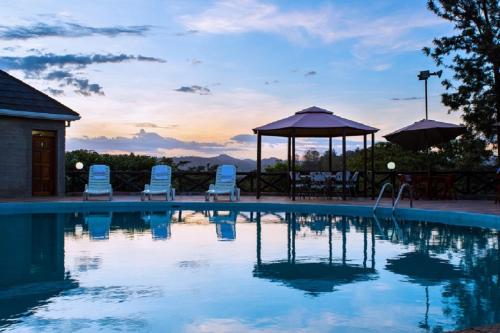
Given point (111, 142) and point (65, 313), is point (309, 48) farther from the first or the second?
point (65, 313)

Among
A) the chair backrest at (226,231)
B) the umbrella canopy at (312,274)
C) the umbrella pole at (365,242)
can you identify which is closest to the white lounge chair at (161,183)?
the chair backrest at (226,231)

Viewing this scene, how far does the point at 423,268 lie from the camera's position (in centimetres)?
627

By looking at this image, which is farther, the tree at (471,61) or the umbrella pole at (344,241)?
the tree at (471,61)

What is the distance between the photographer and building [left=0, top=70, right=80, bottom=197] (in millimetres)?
14984

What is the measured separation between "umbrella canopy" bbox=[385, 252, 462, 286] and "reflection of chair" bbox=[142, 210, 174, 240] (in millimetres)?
3682

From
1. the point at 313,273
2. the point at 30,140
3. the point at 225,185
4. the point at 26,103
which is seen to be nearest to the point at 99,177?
the point at 30,140

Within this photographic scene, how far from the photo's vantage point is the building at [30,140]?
15.0 m

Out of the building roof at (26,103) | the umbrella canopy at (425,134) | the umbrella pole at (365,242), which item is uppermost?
the building roof at (26,103)

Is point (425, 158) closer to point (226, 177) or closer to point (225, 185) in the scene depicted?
point (226, 177)

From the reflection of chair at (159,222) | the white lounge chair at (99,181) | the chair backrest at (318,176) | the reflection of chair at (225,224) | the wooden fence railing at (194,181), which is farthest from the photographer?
the wooden fence railing at (194,181)

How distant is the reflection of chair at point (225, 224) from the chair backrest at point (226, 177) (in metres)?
1.81

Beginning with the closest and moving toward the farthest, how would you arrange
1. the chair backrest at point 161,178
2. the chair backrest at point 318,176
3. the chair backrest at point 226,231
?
1. the chair backrest at point 226,231
2. the chair backrest at point 161,178
3. the chair backrest at point 318,176

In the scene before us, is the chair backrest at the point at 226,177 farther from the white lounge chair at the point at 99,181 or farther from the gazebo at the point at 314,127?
the white lounge chair at the point at 99,181

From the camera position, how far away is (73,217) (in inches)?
460
